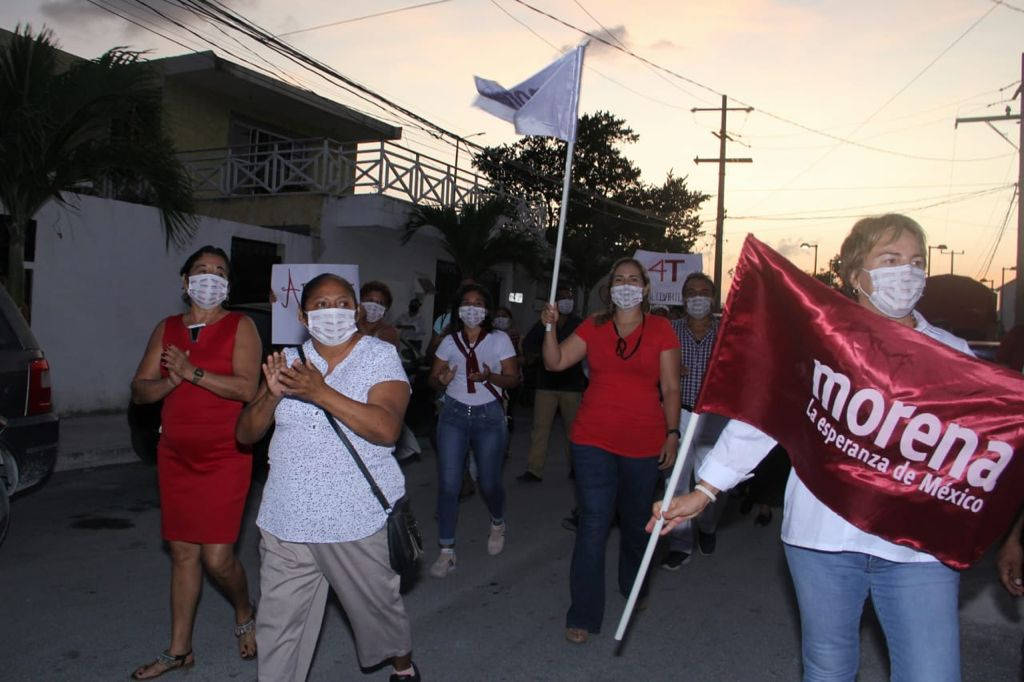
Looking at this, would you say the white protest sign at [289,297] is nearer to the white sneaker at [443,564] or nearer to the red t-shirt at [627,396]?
the white sneaker at [443,564]

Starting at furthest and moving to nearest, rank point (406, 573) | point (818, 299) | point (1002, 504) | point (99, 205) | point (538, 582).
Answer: point (99, 205), point (538, 582), point (406, 573), point (818, 299), point (1002, 504)

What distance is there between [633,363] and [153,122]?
290 inches

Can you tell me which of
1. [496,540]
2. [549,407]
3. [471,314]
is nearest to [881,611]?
[496,540]

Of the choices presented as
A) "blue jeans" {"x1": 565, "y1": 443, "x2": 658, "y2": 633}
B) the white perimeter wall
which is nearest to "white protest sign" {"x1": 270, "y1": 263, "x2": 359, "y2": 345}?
"blue jeans" {"x1": 565, "y1": 443, "x2": 658, "y2": 633}

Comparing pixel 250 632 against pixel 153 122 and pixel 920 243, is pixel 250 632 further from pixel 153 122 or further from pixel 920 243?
pixel 153 122

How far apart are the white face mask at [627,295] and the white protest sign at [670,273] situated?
7114 millimetres

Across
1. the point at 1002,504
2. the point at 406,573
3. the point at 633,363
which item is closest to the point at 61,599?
the point at 406,573

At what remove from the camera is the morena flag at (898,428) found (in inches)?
99.3

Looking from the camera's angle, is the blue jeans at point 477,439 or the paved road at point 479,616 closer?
the paved road at point 479,616

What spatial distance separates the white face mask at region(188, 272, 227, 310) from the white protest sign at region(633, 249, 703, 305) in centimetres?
841

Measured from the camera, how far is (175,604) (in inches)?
151

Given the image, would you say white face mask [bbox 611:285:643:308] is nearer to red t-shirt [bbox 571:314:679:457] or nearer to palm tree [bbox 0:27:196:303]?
red t-shirt [bbox 571:314:679:457]

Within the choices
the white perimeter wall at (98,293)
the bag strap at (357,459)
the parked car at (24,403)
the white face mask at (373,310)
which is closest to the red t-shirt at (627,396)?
the bag strap at (357,459)

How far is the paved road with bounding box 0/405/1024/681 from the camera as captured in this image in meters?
4.20
